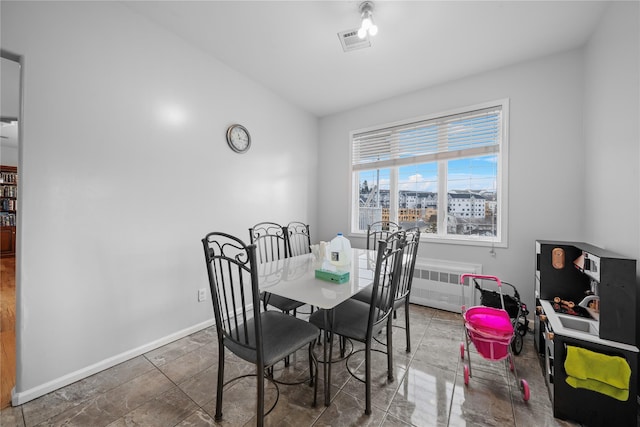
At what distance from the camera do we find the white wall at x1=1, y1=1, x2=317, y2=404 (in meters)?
1.51

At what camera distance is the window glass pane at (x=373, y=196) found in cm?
345

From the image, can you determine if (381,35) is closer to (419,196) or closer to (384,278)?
(419,196)

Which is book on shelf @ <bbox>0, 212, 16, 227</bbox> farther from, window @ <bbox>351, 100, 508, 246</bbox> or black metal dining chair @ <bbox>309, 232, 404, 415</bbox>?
black metal dining chair @ <bbox>309, 232, 404, 415</bbox>

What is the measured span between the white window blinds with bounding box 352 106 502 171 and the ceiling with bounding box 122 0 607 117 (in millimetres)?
471

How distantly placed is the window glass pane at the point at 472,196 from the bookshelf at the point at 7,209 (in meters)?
8.60

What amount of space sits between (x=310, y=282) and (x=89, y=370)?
5.46 ft

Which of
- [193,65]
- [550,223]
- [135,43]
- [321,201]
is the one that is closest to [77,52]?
[135,43]

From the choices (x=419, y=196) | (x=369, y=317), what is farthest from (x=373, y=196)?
(x=369, y=317)

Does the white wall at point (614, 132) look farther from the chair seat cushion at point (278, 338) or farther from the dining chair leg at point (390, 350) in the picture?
the chair seat cushion at point (278, 338)

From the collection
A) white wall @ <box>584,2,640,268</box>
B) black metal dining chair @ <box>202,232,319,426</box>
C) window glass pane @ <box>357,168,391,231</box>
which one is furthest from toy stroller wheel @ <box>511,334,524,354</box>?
window glass pane @ <box>357,168,391,231</box>

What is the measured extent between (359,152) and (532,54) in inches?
79.2

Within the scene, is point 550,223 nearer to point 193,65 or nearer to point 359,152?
point 359,152

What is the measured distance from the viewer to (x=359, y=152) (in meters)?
3.63

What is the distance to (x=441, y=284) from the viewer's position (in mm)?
2824
